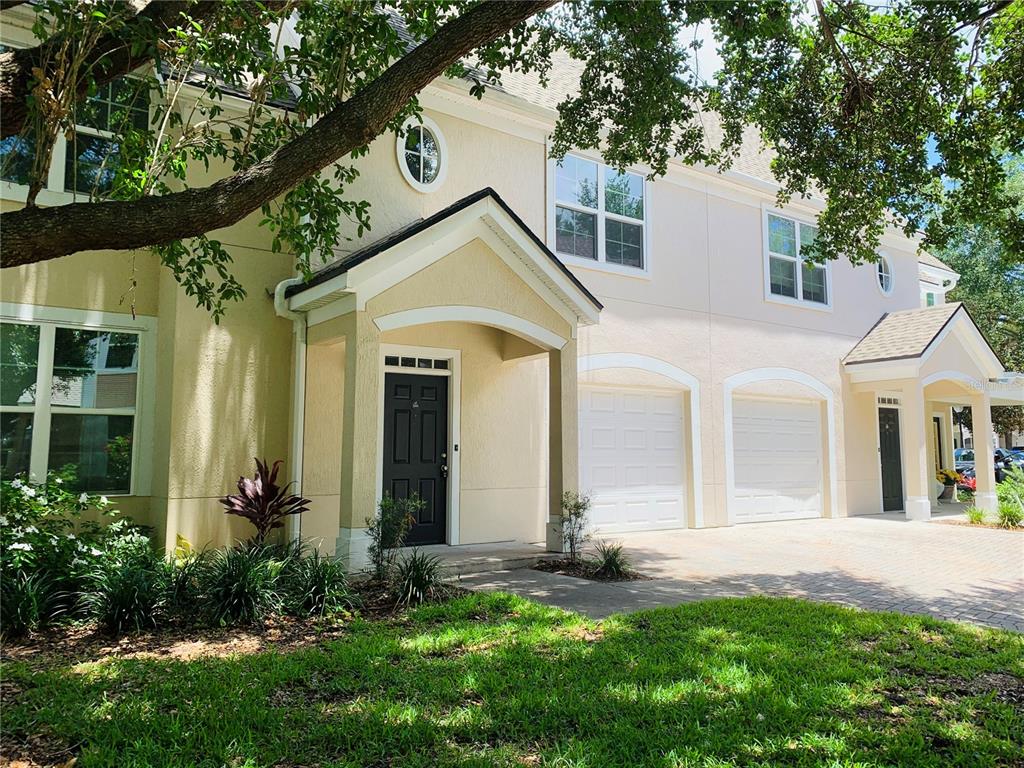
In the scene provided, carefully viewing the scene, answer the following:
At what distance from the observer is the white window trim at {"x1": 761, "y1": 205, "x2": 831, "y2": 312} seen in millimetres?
15344

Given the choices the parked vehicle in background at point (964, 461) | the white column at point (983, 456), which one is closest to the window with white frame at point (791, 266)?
the white column at point (983, 456)

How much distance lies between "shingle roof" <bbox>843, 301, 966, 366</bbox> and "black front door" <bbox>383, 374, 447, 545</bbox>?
35.4 feet

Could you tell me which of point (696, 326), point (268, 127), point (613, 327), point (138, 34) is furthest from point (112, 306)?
point (696, 326)

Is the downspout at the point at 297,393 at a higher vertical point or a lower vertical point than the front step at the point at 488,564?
higher

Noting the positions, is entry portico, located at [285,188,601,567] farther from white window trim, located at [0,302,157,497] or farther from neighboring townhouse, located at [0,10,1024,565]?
white window trim, located at [0,302,157,497]

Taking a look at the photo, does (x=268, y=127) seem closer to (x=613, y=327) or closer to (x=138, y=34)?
(x=138, y=34)

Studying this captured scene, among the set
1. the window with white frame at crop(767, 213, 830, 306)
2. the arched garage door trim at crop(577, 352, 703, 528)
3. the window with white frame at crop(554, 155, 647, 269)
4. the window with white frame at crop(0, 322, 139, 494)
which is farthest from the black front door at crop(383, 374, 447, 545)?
the window with white frame at crop(767, 213, 830, 306)

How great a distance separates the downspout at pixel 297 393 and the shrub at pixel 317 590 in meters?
2.25

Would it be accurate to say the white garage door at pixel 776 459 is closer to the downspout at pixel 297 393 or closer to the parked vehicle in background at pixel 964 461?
the downspout at pixel 297 393

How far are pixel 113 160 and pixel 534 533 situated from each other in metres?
7.82

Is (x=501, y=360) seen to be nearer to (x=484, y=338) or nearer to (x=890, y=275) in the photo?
(x=484, y=338)

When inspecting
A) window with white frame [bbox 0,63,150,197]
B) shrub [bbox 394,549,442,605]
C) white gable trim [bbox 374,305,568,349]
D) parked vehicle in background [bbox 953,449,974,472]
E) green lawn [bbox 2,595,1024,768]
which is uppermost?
window with white frame [bbox 0,63,150,197]

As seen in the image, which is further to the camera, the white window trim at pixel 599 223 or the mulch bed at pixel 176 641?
the white window trim at pixel 599 223

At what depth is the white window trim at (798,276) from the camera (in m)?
15.3
